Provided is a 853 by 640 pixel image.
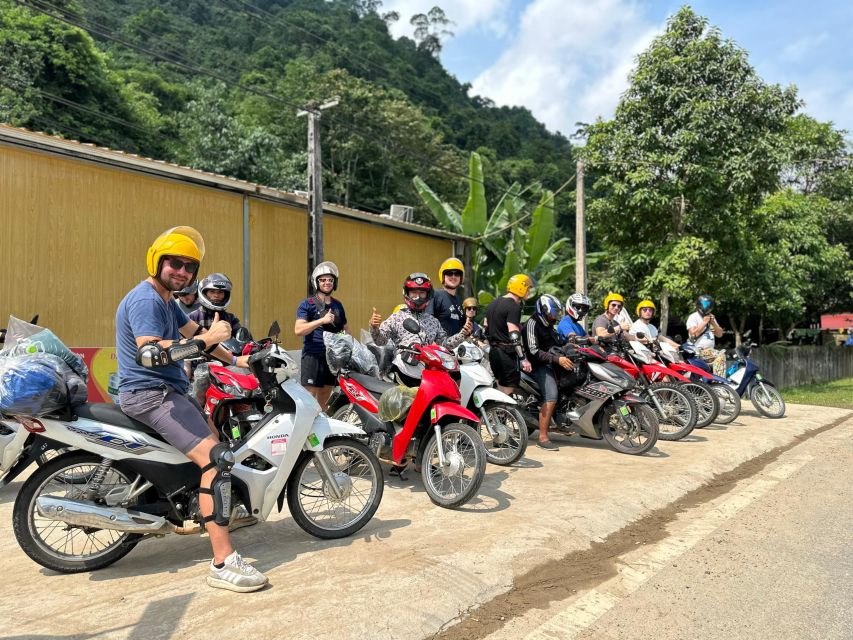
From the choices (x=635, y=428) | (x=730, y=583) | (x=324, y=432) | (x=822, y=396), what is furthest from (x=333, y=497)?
(x=822, y=396)

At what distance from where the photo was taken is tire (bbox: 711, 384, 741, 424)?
8.73 m

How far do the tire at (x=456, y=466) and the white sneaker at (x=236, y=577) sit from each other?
168cm

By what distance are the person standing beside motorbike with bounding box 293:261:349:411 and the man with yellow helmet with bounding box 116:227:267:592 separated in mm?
2426

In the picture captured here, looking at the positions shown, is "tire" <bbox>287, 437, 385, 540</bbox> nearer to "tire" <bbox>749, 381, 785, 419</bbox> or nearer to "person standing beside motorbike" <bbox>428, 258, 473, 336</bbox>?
"person standing beside motorbike" <bbox>428, 258, 473, 336</bbox>

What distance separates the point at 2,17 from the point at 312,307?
25.2 m

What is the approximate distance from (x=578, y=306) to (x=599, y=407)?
1.27 meters

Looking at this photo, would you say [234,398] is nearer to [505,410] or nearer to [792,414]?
[505,410]

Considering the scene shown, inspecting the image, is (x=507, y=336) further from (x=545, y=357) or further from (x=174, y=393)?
(x=174, y=393)

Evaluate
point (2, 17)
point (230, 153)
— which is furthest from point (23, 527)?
point (2, 17)

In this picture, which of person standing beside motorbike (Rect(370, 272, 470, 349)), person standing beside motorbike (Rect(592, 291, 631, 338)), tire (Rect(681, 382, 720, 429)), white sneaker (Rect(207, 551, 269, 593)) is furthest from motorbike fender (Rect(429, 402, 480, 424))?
tire (Rect(681, 382, 720, 429))

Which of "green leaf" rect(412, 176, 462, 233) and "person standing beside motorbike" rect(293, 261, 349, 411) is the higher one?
"green leaf" rect(412, 176, 462, 233)

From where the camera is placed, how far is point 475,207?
1597 cm

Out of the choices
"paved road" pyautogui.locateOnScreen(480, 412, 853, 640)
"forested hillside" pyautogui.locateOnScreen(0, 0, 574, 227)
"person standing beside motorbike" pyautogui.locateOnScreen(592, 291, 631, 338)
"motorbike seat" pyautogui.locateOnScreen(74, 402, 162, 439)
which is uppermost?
"forested hillside" pyautogui.locateOnScreen(0, 0, 574, 227)

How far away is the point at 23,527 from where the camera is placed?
10.9 ft
